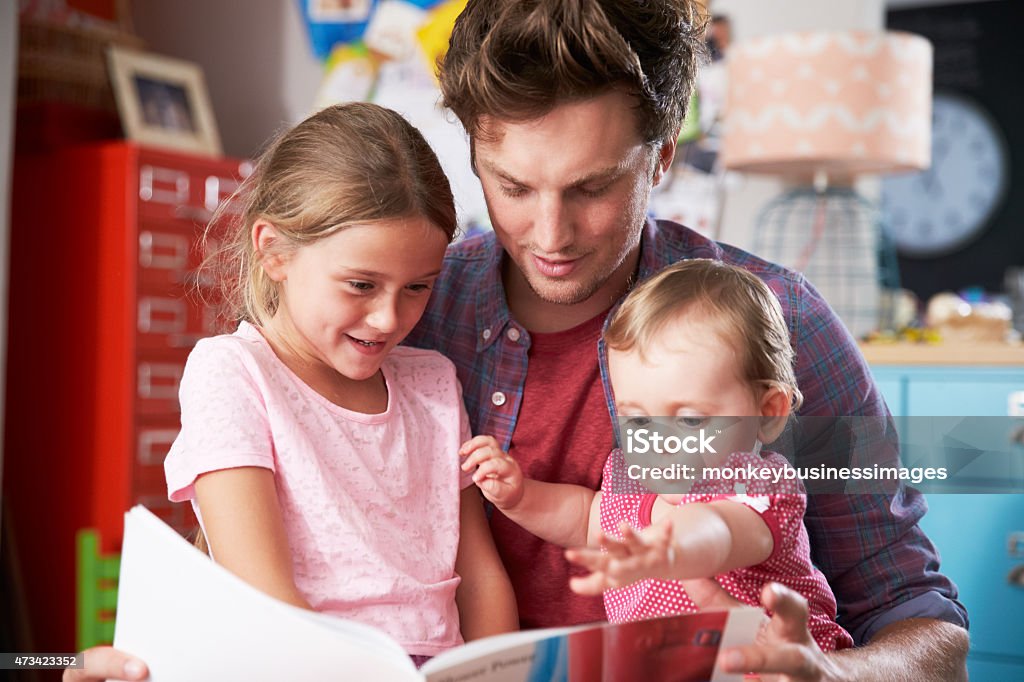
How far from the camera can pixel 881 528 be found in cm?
129

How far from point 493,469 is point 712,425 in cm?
22

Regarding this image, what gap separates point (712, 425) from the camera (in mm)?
1073

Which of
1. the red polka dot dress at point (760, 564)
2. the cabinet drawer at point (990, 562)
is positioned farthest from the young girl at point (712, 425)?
the cabinet drawer at point (990, 562)

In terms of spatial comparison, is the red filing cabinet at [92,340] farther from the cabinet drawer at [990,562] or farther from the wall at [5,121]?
the cabinet drawer at [990,562]

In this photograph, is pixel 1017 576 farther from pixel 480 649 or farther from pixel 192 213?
pixel 192 213

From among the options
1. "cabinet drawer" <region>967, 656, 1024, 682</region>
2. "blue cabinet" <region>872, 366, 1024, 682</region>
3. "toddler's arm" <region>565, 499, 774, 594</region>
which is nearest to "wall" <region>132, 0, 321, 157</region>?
"blue cabinet" <region>872, 366, 1024, 682</region>

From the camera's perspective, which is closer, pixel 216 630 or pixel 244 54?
pixel 216 630

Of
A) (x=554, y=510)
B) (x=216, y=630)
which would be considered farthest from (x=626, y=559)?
(x=554, y=510)

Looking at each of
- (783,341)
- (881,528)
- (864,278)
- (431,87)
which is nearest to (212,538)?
(783,341)

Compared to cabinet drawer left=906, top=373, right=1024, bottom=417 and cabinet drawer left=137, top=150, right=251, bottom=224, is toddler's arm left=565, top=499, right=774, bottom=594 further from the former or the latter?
cabinet drawer left=137, top=150, right=251, bottom=224

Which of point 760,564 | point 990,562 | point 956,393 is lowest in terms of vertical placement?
point 990,562

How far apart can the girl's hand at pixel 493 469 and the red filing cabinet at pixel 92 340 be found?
6.00ft

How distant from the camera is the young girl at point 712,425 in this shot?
1.03m

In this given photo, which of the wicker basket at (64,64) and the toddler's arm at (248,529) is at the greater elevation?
the wicker basket at (64,64)
